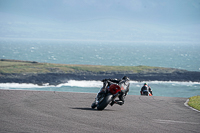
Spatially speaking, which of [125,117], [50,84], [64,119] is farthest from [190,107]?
[50,84]

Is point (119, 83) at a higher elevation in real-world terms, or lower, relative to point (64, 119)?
higher

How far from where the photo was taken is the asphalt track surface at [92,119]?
379 inches

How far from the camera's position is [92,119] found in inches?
437

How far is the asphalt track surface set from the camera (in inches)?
379

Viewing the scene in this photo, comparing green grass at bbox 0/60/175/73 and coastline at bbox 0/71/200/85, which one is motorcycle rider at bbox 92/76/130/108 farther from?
green grass at bbox 0/60/175/73

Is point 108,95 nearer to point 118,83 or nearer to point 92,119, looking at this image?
point 118,83

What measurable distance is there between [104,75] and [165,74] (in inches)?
569

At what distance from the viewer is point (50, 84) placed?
63.4m

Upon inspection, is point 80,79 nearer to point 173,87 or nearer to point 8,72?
point 8,72

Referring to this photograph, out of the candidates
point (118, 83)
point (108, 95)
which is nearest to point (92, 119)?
point (108, 95)

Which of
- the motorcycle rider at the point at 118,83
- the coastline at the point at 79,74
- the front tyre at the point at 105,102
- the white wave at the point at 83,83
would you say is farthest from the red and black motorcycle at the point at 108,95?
the coastline at the point at 79,74

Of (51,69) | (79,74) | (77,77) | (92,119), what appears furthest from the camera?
(51,69)

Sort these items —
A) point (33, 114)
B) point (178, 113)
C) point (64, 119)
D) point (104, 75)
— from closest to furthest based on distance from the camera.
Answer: point (64, 119) → point (33, 114) → point (178, 113) → point (104, 75)

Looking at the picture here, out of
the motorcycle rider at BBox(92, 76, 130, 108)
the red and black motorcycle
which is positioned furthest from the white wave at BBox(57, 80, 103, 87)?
the red and black motorcycle
